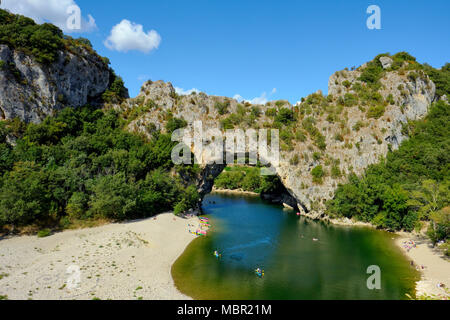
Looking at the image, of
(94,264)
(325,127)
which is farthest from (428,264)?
(94,264)

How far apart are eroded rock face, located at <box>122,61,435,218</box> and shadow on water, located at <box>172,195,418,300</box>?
9481 millimetres

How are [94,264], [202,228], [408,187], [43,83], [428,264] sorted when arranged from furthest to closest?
[43,83], [202,228], [408,187], [428,264], [94,264]

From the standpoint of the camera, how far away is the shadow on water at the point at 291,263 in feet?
76.8

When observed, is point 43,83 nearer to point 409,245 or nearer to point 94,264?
point 94,264

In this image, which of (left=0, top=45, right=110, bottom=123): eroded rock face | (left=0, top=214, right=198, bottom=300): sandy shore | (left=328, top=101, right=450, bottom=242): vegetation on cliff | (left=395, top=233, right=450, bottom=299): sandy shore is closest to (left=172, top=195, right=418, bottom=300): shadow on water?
(left=395, top=233, right=450, bottom=299): sandy shore

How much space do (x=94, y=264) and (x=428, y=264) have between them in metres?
34.9

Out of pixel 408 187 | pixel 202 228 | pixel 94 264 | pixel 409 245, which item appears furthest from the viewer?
pixel 202 228

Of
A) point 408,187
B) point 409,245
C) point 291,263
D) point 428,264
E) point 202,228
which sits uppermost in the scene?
point 408,187

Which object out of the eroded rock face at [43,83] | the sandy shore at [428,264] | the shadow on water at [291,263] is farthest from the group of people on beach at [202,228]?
the eroded rock face at [43,83]

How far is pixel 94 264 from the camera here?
83.2 feet

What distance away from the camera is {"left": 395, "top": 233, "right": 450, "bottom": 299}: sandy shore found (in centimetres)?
2331

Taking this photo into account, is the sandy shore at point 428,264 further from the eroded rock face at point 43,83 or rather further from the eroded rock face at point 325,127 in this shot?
the eroded rock face at point 43,83

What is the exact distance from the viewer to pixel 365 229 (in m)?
43.2
